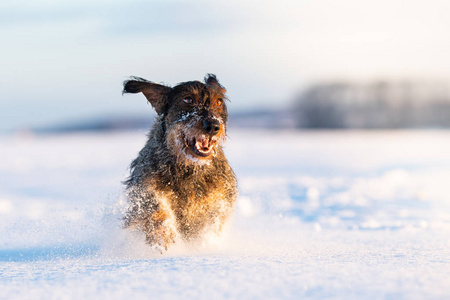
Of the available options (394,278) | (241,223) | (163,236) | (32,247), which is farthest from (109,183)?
(394,278)

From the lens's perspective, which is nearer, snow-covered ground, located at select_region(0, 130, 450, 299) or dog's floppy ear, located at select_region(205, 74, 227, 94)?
snow-covered ground, located at select_region(0, 130, 450, 299)

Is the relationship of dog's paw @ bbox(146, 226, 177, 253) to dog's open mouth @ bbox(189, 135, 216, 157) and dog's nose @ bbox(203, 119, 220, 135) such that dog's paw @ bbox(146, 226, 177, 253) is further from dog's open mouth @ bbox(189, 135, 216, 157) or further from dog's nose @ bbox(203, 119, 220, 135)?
dog's nose @ bbox(203, 119, 220, 135)

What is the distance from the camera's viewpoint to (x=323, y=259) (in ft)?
12.1

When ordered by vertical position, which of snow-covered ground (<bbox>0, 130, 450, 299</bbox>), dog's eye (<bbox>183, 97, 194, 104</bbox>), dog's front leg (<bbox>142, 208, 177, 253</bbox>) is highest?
dog's eye (<bbox>183, 97, 194, 104</bbox>)

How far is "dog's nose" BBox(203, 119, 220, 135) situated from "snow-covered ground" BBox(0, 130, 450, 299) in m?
1.06

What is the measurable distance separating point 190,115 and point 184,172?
1.78 ft

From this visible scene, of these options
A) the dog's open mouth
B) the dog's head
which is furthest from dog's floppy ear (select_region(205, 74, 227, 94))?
the dog's open mouth

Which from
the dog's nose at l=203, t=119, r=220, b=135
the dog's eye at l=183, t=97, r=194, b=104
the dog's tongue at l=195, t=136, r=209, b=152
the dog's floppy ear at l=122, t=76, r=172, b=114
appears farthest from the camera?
the dog's floppy ear at l=122, t=76, r=172, b=114

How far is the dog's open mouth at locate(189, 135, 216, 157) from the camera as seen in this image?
470 centimetres

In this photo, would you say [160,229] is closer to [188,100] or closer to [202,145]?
[202,145]

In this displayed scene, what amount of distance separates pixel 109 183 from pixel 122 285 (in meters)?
8.02

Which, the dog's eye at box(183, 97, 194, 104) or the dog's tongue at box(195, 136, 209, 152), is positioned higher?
the dog's eye at box(183, 97, 194, 104)

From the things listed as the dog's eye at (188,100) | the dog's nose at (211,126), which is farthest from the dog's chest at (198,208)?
the dog's eye at (188,100)

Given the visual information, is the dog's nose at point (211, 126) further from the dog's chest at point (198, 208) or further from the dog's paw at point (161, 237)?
the dog's paw at point (161, 237)
